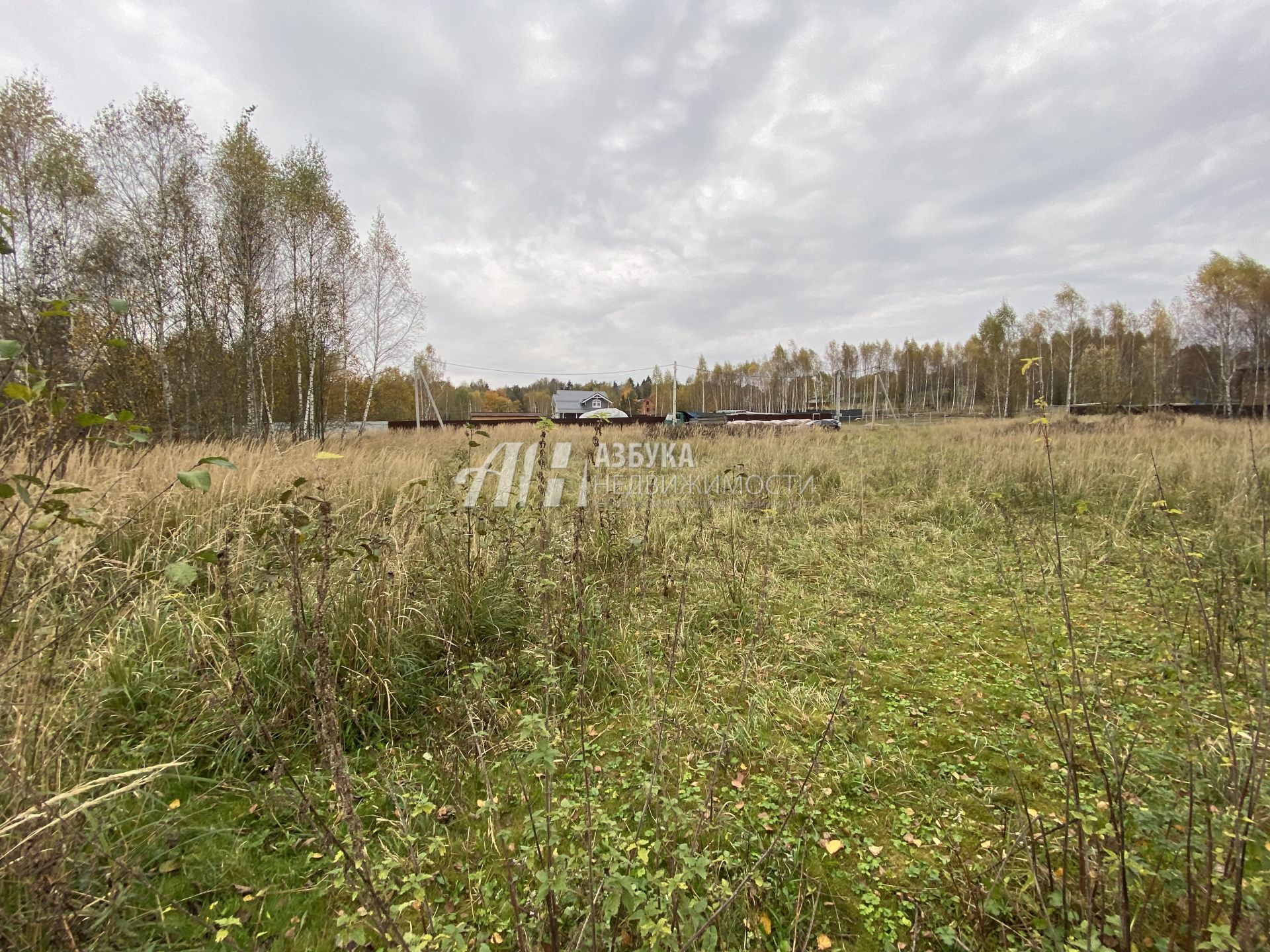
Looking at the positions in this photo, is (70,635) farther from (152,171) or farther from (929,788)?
(152,171)

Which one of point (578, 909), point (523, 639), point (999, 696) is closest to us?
point (578, 909)

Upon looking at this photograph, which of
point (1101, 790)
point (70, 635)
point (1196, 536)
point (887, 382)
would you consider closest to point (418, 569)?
point (70, 635)

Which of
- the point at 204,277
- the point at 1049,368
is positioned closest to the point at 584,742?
the point at 204,277

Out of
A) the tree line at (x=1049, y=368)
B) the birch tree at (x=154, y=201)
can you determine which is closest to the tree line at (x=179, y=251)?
the birch tree at (x=154, y=201)

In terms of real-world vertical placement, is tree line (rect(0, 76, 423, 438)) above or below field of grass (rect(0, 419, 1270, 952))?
above

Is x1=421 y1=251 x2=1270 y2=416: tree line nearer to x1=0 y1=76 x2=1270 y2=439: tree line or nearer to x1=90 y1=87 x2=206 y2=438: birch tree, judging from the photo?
x1=0 y1=76 x2=1270 y2=439: tree line

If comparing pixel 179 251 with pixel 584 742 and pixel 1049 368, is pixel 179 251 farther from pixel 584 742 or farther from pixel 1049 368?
pixel 1049 368

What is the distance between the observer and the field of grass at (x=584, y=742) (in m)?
1.10

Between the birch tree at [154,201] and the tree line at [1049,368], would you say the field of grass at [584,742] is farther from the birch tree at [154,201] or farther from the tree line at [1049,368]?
the birch tree at [154,201]

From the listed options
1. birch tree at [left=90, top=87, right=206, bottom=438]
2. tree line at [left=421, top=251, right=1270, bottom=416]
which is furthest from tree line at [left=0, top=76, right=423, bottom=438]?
tree line at [left=421, top=251, right=1270, bottom=416]

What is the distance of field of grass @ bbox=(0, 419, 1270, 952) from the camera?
1096 mm

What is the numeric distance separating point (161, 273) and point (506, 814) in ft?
43.3

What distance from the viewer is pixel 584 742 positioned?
4.37ft

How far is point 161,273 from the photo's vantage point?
929 centimetres
